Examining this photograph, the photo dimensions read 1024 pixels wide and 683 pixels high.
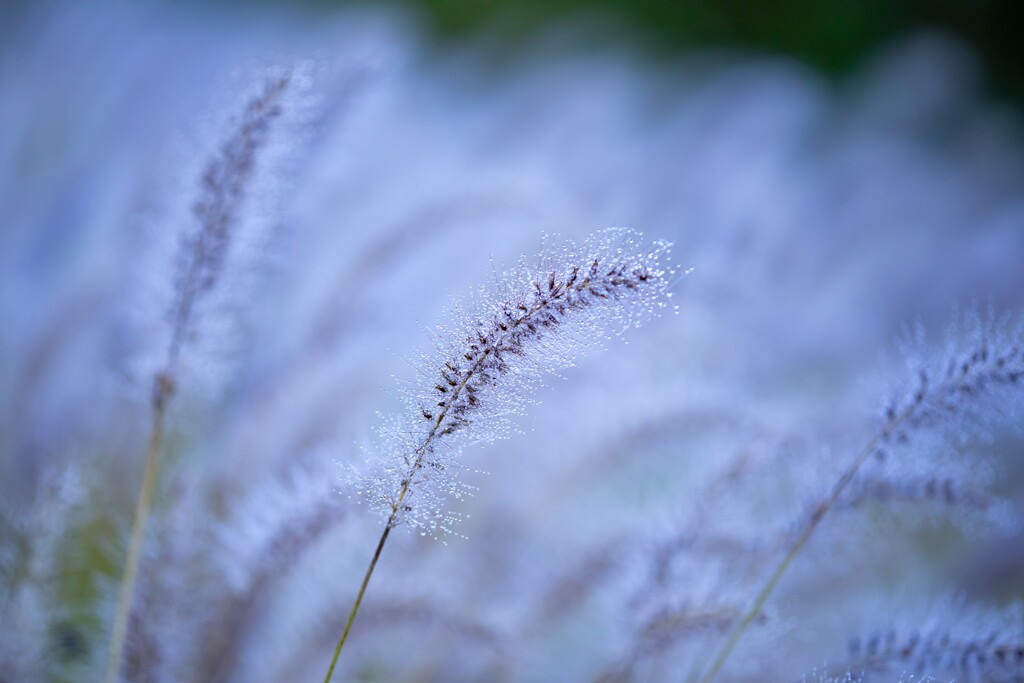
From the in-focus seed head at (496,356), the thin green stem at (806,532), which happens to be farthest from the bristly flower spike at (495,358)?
the thin green stem at (806,532)

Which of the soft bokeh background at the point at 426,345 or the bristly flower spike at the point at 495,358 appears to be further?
the soft bokeh background at the point at 426,345

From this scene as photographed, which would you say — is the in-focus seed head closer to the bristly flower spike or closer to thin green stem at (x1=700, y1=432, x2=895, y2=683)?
the bristly flower spike

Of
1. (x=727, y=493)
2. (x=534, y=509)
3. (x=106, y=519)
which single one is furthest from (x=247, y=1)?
(x=727, y=493)

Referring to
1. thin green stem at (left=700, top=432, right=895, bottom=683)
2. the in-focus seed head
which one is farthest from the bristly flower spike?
thin green stem at (left=700, top=432, right=895, bottom=683)

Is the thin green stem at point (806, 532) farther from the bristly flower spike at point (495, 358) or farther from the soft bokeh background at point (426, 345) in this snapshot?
the bristly flower spike at point (495, 358)

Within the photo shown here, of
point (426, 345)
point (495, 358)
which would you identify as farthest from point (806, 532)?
point (426, 345)

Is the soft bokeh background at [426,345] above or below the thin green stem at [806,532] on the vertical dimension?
above

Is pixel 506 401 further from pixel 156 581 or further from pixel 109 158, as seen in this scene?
pixel 109 158
